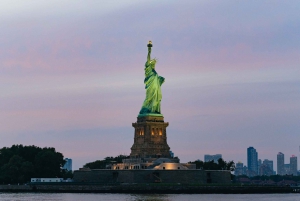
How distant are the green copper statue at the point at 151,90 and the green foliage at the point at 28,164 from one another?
16301 millimetres

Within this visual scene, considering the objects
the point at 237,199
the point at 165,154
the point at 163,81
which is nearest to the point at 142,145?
the point at 165,154

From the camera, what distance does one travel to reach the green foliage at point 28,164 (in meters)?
109

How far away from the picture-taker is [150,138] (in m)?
106

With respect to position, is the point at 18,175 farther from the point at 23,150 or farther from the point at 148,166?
the point at 148,166

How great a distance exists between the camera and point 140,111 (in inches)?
4279

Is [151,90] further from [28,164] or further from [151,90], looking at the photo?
[28,164]

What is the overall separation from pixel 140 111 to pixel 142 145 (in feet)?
19.0

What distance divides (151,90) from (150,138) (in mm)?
7423

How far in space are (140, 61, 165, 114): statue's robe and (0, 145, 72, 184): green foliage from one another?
651 inches

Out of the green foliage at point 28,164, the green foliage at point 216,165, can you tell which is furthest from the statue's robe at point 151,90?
the green foliage at point 28,164

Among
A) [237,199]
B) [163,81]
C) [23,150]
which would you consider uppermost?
[163,81]

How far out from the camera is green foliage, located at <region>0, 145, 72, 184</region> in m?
109

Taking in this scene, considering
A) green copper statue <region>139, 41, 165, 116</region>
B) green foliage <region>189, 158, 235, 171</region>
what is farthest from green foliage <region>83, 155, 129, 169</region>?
green copper statue <region>139, 41, 165, 116</region>

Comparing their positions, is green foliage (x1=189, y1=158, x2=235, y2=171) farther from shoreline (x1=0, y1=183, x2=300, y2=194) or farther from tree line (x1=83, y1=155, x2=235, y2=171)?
shoreline (x1=0, y1=183, x2=300, y2=194)
